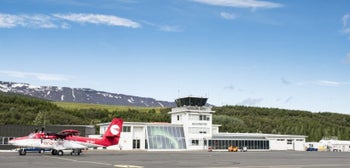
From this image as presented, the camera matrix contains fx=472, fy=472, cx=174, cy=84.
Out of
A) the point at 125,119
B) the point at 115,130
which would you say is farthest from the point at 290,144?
the point at 125,119

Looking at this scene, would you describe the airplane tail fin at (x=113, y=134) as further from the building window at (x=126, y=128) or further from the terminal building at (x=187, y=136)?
the building window at (x=126, y=128)

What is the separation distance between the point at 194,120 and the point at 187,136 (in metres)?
4.46

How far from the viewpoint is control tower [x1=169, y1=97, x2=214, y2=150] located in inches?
4173

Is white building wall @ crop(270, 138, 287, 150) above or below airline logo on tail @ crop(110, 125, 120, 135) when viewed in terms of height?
below

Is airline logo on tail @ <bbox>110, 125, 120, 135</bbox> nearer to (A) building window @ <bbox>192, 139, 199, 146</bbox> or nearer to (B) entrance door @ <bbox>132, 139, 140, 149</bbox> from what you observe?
(B) entrance door @ <bbox>132, 139, 140, 149</bbox>

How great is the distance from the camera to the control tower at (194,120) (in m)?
106

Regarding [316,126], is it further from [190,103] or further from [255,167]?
[255,167]

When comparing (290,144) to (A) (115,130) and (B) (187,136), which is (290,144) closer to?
(B) (187,136)

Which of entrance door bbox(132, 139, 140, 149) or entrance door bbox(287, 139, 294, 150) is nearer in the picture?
entrance door bbox(132, 139, 140, 149)

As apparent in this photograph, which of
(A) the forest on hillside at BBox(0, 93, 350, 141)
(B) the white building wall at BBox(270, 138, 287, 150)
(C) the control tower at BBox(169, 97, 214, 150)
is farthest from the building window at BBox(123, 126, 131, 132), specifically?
(A) the forest on hillside at BBox(0, 93, 350, 141)

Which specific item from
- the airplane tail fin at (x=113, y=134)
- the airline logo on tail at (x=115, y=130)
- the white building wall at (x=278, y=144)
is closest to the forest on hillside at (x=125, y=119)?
the white building wall at (x=278, y=144)

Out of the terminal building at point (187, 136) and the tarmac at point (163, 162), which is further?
the terminal building at point (187, 136)

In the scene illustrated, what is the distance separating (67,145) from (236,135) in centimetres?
5233

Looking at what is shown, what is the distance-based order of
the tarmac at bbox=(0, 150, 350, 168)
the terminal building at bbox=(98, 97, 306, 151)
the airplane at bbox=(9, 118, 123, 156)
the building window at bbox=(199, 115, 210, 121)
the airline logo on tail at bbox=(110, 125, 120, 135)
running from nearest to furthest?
the tarmac at bbox=(0, 150, 350, 168) → the airplane at bbox=(9, 118, 123, 156) → the airline logo on tail at bbox=(110, 125, 120, 135) → the terminal building at bbox=(98, 97, 306, 151) → the building window at bbox=(199, 115, 210, 121)
